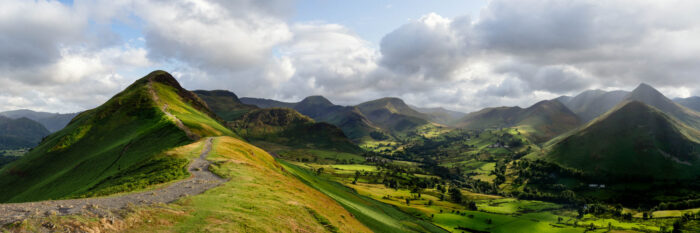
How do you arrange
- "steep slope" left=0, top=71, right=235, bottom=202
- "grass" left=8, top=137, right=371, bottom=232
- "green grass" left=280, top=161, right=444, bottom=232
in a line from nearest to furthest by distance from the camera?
"grass" left=8, top=137, right=371, bottom=232
"steep slope" left=0, top=71, right=235, bottom=202
"green grass" left=280, top=161, right=444, bottom=232

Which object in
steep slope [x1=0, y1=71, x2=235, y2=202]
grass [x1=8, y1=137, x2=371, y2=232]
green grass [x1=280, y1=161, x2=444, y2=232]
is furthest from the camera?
green grass [x1=280, y1=161, x2=444, y2=232]

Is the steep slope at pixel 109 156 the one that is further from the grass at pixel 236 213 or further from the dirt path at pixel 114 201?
the grass at pixel 236 213

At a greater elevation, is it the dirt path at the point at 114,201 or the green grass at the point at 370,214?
the dirt path at the point at 114,201

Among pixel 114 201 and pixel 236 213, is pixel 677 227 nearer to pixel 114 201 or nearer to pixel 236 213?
pixel 236 213

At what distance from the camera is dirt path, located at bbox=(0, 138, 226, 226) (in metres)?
25.2

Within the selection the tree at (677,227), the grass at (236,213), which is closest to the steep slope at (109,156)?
the grass at (236,213)

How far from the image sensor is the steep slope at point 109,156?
201ft

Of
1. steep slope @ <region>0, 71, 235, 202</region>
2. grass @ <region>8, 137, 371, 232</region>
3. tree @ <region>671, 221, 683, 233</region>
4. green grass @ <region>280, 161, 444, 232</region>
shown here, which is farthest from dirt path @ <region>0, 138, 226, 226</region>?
tree @ <region>671, 221, 683, 233</region>

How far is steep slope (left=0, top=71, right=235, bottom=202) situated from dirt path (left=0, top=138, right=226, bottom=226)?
4.37 metres

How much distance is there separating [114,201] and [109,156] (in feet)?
293

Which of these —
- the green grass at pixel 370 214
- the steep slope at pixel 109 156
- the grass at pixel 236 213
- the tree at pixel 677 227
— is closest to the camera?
the grass at pixel 236 213

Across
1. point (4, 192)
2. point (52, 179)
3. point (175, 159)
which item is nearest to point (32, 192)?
point (52, 179)

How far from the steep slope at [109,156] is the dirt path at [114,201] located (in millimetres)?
4370

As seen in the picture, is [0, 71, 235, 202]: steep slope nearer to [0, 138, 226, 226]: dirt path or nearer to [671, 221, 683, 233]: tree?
[0, 138, 226, 226]: dirt path
